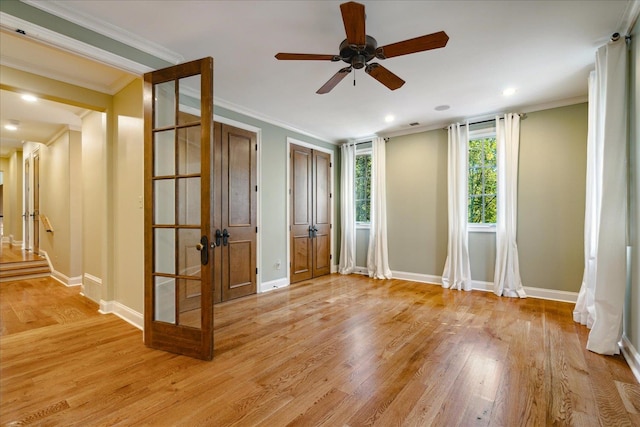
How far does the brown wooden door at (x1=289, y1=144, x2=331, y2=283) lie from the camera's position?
5383mm

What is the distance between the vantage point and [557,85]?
3.61m

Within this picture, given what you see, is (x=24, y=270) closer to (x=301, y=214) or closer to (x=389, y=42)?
(x=301, y=214)

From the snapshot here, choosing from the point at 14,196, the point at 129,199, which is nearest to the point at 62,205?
the point at 129,199

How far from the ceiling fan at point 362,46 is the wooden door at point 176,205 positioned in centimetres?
100

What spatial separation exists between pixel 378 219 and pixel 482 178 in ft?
6.27

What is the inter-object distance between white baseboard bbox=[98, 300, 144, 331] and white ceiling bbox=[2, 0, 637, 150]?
267 cm

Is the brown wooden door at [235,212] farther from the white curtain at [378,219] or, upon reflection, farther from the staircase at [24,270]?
the staircase at [24,270]

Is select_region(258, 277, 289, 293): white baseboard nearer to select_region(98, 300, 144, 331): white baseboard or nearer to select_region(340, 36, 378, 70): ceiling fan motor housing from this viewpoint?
select_region(98, 300, 144, 331): white baseboard

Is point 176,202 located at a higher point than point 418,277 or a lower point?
higher

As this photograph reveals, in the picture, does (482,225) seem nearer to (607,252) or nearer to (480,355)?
(607,252)

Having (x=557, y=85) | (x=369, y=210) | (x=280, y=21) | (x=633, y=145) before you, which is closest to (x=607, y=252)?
(x=633, y=145)

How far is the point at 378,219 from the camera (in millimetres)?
5723

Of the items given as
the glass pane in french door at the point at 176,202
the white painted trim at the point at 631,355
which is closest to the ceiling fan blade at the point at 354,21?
the glass pane in french door at the point at 176,202

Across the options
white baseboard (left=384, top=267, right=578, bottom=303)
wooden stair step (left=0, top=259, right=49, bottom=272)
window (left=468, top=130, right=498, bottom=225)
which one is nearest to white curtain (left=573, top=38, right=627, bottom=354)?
white baseboard (left=384, top=267, right=578, bottom=303)
